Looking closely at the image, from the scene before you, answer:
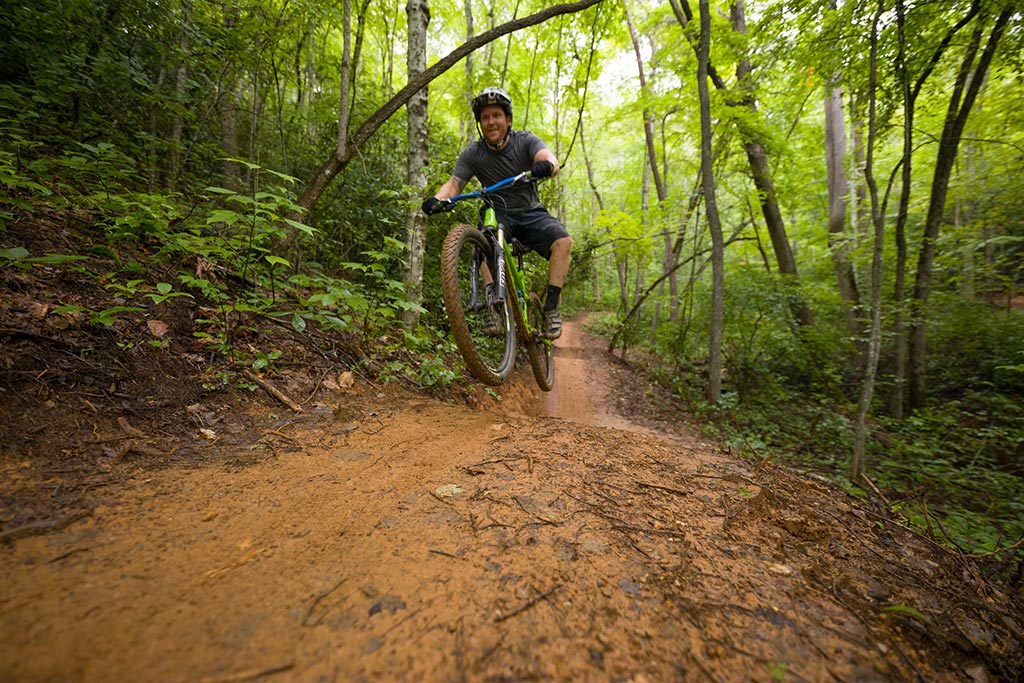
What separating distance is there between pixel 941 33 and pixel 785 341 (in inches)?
178

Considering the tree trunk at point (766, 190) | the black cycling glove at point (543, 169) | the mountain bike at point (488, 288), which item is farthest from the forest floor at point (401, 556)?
the tree trunk at point (766, 190)

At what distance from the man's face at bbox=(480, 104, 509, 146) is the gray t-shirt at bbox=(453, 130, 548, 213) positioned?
0.34 feet

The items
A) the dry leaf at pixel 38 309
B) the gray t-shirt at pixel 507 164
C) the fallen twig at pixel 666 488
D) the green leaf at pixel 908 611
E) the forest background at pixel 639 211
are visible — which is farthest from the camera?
the gray t-shirt at pixel 507 164

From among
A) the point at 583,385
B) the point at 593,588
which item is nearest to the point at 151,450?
the point at 593,588

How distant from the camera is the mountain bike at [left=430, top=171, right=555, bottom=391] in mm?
2678

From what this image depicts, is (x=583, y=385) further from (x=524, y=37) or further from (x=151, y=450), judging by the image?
(x=524, y=37)

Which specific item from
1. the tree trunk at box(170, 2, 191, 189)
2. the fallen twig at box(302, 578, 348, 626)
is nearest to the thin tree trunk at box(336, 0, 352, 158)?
the tree trunk at box(170, 2, 191, 189)

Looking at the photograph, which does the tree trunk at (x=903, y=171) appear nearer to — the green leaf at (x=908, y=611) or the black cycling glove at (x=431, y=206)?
the black cycling glove at (x=431, y=206)

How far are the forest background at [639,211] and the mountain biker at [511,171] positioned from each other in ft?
3.18

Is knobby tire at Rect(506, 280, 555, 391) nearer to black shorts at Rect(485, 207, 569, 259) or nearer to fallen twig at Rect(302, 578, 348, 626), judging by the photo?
black shorts at Rect(485, 207, 569, 259)

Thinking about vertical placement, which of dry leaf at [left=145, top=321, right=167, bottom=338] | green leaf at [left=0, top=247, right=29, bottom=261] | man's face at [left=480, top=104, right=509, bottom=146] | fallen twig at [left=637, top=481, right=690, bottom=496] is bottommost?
fallen twig at [left=637, top=481, right=690, bottom=496]

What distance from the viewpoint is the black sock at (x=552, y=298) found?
3.93m

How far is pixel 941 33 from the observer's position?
4.36 meters

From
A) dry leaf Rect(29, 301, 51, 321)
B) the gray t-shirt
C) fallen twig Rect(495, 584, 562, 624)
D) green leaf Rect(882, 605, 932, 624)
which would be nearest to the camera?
fallen twig Rect(495, 584, 562, 624)
